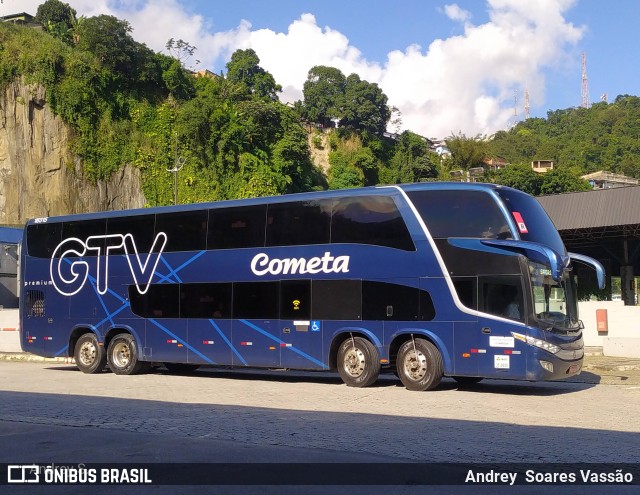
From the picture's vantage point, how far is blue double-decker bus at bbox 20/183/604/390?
14.5m

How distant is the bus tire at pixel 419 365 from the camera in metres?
15.1

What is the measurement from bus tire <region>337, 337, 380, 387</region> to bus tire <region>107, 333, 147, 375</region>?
620cm

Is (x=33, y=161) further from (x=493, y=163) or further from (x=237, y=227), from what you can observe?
(x=493, y=163)

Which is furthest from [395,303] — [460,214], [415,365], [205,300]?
[205,300]

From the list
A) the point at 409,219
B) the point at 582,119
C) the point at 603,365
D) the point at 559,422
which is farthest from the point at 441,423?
the point at 582,119

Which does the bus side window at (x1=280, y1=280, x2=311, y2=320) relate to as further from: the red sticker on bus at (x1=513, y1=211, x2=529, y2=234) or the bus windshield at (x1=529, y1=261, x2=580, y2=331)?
the bus windshield at (x1=529, y1=261, x2=580, y2=331)

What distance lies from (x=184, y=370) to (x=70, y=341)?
324 centimetres

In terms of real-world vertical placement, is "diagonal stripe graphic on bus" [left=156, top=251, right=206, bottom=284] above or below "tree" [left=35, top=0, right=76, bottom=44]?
below

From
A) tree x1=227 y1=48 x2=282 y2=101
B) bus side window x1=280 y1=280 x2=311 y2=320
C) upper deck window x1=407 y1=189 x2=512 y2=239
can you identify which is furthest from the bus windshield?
tree x1=227 y1=48 x2=282 y2=101

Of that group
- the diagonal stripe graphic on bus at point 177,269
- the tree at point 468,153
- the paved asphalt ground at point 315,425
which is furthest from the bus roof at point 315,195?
the tree at point 468,153

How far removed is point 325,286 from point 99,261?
282 inches

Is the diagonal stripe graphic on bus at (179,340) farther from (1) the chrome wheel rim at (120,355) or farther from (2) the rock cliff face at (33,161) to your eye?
(2) the rock cliff face at (33,161)

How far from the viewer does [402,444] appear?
9.12 meters
